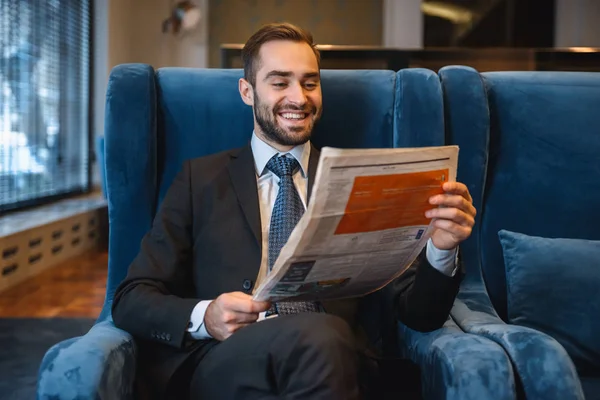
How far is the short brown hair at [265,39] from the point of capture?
4.61 ft

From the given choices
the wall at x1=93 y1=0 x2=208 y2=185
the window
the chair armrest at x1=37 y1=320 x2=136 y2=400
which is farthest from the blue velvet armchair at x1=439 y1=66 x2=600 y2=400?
the wall at x1=93 y1=0 x2=208 y2=185

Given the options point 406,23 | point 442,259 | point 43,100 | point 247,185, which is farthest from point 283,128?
point 406,23

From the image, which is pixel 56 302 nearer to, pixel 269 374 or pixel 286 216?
pixel 286 216

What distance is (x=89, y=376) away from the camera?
95cm

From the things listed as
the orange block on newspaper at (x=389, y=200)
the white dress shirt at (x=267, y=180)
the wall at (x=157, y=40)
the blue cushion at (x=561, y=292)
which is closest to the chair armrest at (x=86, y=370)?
the white dress shirt at (x=267, y=180)

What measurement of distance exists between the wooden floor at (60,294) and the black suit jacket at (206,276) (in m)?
1.72

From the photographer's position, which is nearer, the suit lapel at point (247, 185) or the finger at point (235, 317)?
the finger at point (235, 317)

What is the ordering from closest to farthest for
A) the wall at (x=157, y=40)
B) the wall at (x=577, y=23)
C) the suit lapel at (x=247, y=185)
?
the suit lapel at (x=247, y=185) → the wall at (x=577, y=23) → the wall at (x=157, y=40)

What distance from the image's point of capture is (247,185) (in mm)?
1340

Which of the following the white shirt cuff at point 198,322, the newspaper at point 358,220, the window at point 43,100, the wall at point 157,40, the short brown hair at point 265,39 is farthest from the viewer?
the wall at point 157,40

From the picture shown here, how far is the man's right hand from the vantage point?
1.05 m

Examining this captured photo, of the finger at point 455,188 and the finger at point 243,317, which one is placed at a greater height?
the finger at point 455,188

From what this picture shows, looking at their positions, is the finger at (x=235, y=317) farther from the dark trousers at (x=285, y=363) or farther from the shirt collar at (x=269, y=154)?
the shirt collar at (x=269, y=154)

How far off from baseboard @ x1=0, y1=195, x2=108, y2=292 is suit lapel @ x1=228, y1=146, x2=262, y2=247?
2.08 metres
